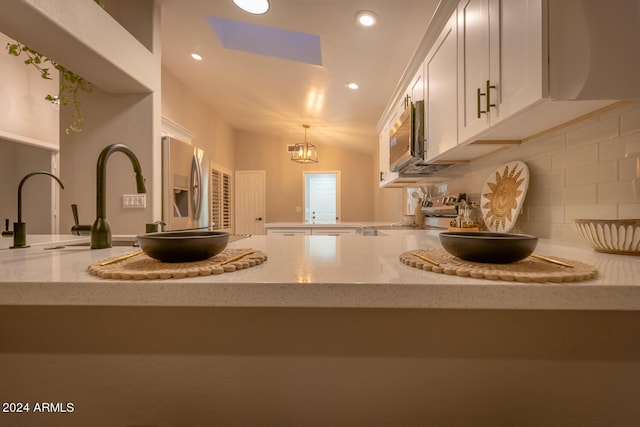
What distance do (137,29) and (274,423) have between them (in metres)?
3.05

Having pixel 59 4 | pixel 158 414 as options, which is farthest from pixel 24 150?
pixel 158 414

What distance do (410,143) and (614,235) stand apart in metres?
1.39

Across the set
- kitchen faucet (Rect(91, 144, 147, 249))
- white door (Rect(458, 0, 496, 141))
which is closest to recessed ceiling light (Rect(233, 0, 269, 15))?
white door (Rect(458, 0, 496, 141))

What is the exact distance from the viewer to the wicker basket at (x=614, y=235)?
921 mm

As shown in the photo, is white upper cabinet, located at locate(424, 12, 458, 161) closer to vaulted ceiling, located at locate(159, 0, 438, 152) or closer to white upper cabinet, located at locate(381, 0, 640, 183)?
white upper cabinet, located at locate(381, 0, 640, 183)

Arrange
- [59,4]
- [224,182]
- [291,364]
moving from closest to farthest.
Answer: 1. [291,364]
2. [59,4]
3. [224,182]

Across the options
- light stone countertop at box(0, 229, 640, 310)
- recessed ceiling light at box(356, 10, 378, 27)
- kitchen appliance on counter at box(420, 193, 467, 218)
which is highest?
recessed ceiling light at box(356, 10, 378, 27)

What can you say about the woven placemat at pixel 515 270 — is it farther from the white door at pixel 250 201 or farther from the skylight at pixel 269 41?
the white door at pixel 250 201

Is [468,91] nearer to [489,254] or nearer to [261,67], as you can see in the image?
[489,254]

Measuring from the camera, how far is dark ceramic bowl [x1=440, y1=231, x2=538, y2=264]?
2.12 ft

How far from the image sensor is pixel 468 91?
147cm

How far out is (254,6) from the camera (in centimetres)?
242

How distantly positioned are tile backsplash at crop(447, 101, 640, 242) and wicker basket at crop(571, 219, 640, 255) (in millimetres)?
177

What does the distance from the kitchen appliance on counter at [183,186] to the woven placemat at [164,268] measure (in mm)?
2272
